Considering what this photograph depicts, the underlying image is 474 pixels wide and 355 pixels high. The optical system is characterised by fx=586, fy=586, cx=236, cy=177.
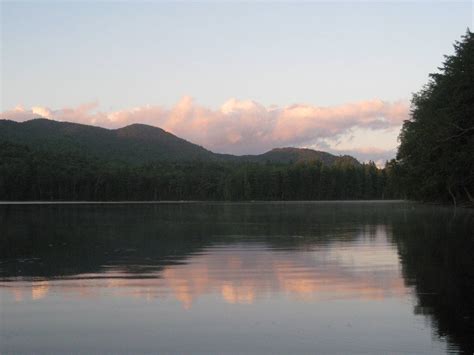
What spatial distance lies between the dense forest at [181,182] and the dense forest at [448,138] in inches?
3848

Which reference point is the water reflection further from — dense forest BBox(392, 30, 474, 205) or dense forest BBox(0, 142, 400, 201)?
dense forest BBox(0, 142, 400, 201)

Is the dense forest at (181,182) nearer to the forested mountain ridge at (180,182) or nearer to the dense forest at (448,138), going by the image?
the forested mountain ridge at (180,182)

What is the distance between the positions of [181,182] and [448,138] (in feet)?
474

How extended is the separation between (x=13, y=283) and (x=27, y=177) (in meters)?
148

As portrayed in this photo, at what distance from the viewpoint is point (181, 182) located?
18238 centimetres

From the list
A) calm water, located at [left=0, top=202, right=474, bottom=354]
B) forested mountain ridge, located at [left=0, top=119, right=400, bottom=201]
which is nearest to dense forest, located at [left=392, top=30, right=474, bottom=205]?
calm water, located at [left=0, top=202, right=474, bottom=354]

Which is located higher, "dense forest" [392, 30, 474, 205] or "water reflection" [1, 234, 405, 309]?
"dense forest" [392, 30, 474, 205]

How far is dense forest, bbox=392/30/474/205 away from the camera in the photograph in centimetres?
4544

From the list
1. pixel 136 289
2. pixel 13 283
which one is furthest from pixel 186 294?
pixel 13 283

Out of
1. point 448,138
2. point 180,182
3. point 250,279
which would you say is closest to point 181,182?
point 180,182

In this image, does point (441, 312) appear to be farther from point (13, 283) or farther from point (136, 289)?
point (13, 283)

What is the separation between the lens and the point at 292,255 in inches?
768

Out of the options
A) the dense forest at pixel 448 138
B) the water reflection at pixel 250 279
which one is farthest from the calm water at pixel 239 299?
the dense forest at pixel 448 138

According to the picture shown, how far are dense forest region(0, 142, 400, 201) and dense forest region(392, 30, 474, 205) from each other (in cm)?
9774
